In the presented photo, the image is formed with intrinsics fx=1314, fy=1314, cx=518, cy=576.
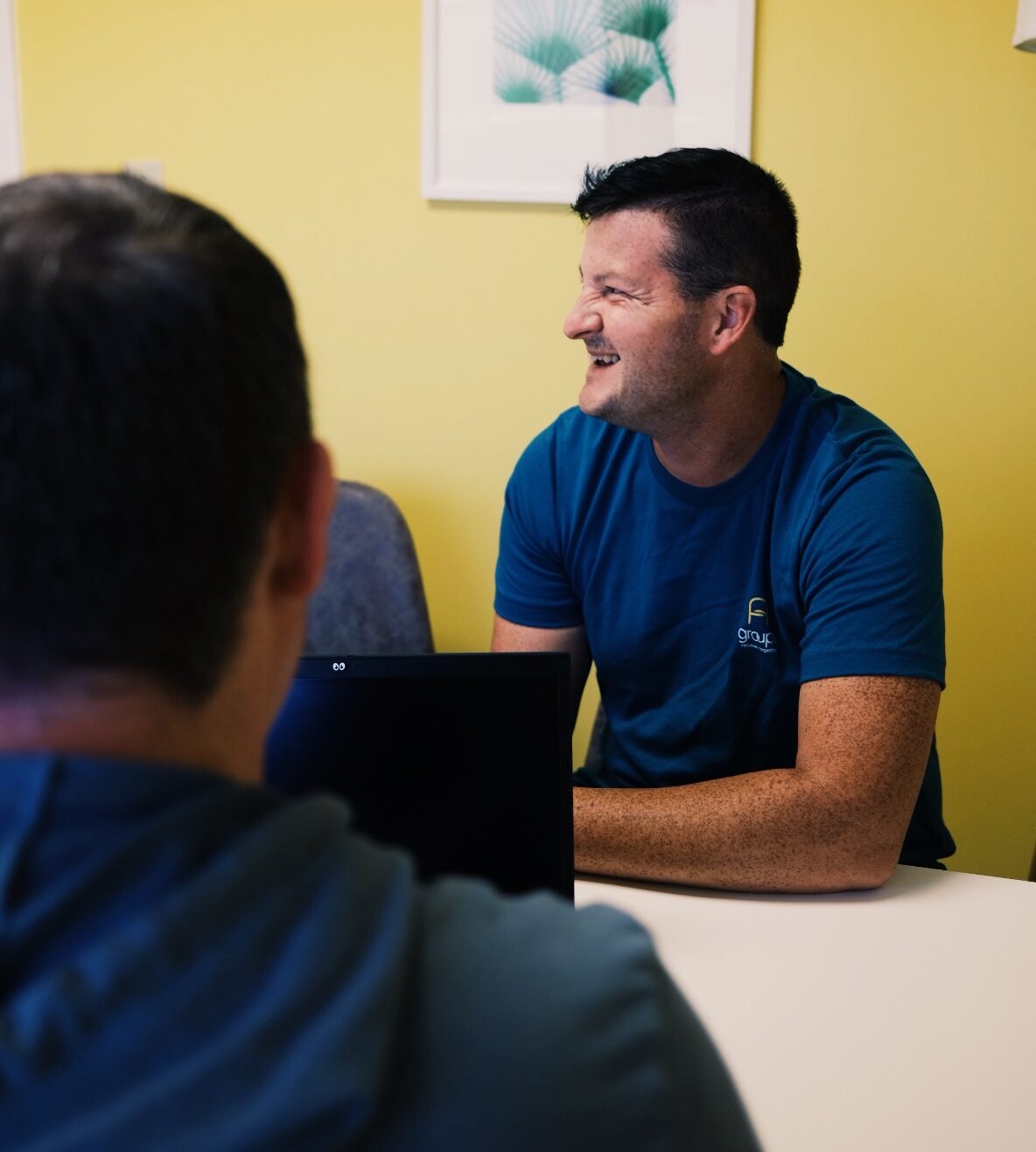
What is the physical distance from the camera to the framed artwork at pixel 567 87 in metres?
2.25

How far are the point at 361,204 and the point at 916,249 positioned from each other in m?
1.01

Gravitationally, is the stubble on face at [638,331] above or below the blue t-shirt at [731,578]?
above

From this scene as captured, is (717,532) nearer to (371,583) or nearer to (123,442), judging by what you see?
(371,583)

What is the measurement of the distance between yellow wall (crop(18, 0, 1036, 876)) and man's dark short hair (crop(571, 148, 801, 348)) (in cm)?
50

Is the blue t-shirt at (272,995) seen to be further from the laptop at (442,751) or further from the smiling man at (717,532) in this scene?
the smiling man at (717,532)

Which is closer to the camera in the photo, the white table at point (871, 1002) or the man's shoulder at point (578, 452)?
the white table at point (871, 1002)

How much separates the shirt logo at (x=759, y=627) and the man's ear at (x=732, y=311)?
0.37 metres

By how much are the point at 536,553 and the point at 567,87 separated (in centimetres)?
97

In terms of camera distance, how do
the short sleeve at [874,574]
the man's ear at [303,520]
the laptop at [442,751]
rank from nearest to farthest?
1. the man's ear at [303,520]
2. the laptop at [442,751]
3. the short sleeve at [874,574]

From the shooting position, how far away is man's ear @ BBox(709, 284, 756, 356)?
69.8 inches

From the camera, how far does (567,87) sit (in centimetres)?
232

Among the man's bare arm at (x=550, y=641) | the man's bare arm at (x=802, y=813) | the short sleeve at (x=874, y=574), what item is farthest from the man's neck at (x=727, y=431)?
the man's bare arm at (x=802, y=813)

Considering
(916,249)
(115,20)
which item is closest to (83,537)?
(916,249)

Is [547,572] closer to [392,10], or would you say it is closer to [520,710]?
[520,710]
